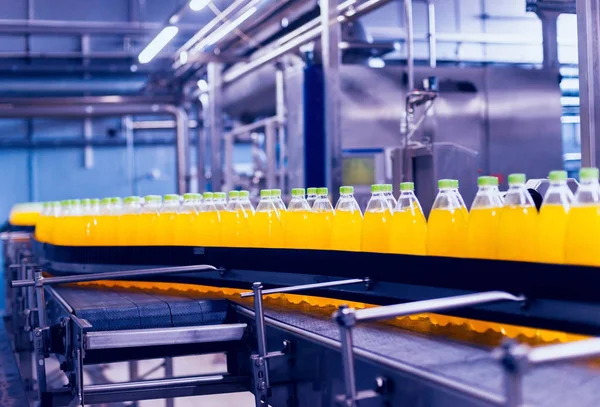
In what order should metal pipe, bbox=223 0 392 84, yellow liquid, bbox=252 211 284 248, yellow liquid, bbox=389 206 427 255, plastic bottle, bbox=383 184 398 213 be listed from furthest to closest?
metal pipe, bbox=223 0 392 84 → yellow liquid, bbox=252 211 284 248 → plastic bottle, bbox=383 184 398 213 → yellow liquid, bbox=389 206 427 255

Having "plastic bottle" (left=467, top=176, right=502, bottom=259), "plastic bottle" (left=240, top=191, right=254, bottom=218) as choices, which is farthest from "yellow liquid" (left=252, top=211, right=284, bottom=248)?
"plastic bottle" (left=467, top=176, right=502, bottom=259)

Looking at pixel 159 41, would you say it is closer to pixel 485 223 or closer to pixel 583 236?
pixel 485 223

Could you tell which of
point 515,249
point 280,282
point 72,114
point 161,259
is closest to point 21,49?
point 72,114

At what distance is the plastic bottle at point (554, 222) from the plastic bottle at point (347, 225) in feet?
1.79

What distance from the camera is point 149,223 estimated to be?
2.60m

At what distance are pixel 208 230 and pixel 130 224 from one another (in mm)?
432

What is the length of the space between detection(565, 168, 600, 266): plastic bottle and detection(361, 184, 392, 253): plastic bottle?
1.59ft

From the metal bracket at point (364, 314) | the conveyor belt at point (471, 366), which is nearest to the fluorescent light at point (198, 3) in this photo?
the conveyor belt at point (471, 366)

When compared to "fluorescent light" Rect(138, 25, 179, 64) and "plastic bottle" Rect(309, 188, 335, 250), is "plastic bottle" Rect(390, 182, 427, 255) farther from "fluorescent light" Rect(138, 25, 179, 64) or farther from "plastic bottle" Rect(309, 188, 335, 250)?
"fluorescent light" Rect(138, 25, 179, 64)

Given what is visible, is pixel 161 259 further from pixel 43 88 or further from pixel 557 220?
pixel 43 88

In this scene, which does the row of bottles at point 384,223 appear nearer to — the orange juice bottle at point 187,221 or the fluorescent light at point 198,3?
the orange juice bottle at point 187,221

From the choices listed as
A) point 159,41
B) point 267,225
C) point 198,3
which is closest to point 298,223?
point 267,225

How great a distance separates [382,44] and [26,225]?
3.22 metres

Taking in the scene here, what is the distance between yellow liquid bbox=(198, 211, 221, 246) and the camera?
2354 millimetres
